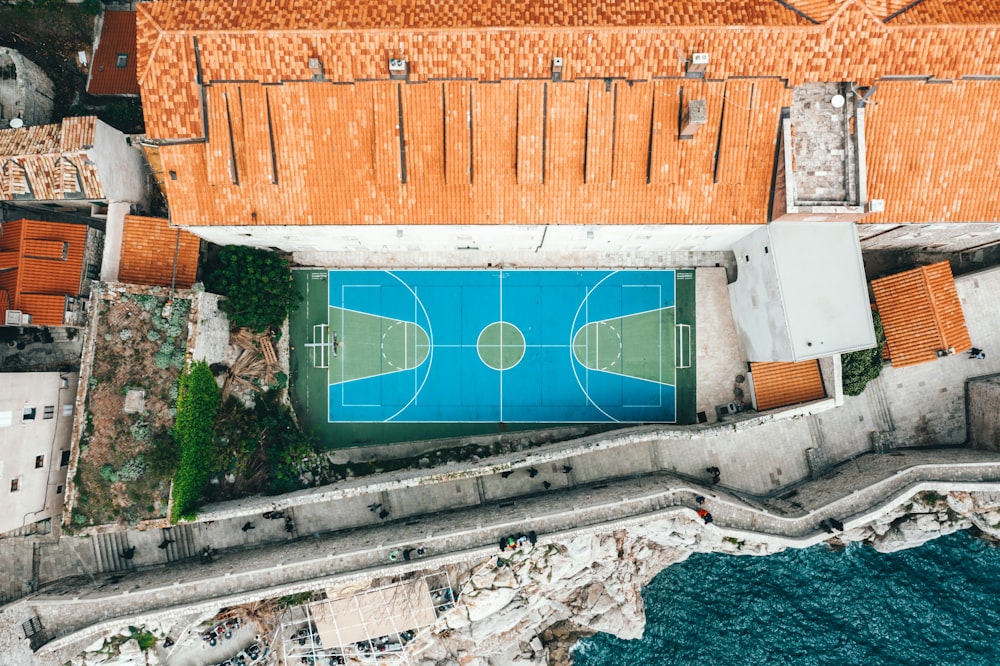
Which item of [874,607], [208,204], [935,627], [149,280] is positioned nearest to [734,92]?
[208,204]

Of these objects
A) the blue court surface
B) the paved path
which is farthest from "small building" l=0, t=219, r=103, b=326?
the paved path

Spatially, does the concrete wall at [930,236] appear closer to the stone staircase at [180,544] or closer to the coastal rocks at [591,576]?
the coastal rocks at [591,576]

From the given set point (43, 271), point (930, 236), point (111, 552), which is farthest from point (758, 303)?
point (111, 552)

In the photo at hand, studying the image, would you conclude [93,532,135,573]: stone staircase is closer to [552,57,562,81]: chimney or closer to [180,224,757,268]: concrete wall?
[180,224,757,268]: concrete wall

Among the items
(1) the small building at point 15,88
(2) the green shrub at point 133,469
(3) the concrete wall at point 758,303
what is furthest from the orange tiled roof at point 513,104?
(2) the green shrub at point 133,469

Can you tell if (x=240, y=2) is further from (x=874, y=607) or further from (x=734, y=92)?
(x=874, y=607)

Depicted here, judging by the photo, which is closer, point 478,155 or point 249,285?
point 478,155

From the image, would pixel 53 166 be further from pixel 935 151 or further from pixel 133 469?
pixel 935 151
